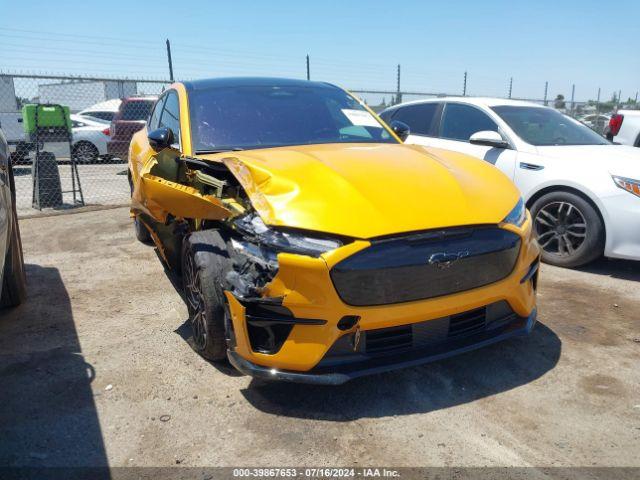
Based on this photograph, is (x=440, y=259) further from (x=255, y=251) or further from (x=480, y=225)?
(x=255, y=251)

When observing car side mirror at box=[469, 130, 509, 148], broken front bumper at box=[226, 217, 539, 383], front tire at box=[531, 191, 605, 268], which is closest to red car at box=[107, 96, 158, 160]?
car side mirror at box=[469, 130, 509, 148]

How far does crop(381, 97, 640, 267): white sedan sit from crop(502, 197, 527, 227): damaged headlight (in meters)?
1.19

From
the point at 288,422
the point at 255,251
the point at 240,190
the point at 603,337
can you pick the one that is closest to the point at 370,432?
the point at 288,422

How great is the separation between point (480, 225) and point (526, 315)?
0.66 m

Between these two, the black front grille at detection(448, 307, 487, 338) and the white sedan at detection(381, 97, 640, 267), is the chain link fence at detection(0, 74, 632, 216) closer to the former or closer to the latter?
the white sedan at detection(381, 97, 640, 267)

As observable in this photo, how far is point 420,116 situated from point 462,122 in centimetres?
70

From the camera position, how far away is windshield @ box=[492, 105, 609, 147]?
209 inches

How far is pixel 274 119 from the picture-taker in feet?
12.2

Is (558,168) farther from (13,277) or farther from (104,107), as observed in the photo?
(104,107)

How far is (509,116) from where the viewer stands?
553 centimetres

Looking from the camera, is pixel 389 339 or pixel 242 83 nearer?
pixel 389 339

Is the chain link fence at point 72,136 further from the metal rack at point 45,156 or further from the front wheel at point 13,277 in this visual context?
the front wheel at point 13,277

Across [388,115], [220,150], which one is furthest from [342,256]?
[388,115]

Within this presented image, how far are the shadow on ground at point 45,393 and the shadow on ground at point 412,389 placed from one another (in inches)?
32.2
